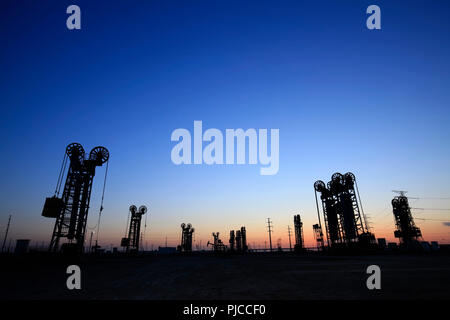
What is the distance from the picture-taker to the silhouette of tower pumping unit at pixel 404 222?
5316cm

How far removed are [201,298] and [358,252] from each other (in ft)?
133

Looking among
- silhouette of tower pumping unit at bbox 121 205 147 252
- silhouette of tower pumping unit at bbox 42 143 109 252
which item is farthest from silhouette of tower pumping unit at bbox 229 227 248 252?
silhouette of tower pumping unit at bbox 42 143 109 252

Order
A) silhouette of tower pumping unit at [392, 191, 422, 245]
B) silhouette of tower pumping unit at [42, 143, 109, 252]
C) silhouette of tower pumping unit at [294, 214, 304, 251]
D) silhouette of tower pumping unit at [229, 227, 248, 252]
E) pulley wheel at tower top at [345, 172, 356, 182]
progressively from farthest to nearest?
silhouette of tower pumping unit at [229, 227, 248, 252] < silhouette of tower pumping unit at [294, 214, 304, 251] < silhouette of tower pumping unit at [392, 191, 422, 245] < pulley wheel at tower top at [345, 172, 356, 182] < silhouette of tower pumping unit at [42, 143, 109, 252]

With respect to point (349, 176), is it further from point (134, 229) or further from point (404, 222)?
point (134, 229)

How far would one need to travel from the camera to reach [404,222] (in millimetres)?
54812

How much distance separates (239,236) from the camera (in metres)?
104

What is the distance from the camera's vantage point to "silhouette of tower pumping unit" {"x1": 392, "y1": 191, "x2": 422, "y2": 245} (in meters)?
53.2

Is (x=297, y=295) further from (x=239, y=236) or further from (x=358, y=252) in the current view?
(x=239, y=236)

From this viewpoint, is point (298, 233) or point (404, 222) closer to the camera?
point (404, 222)

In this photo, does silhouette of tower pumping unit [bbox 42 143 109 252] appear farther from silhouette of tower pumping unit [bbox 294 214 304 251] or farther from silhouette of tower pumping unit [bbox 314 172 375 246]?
silhouette of tower pumping unit [bbox 294 214 304 251]

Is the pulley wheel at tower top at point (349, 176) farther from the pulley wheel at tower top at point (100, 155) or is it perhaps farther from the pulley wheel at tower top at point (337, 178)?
the pulley wheel at tower top at point (100, 155)

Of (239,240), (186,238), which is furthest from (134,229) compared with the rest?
(239,240)

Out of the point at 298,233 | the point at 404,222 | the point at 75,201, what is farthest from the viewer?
the point at 298,233
